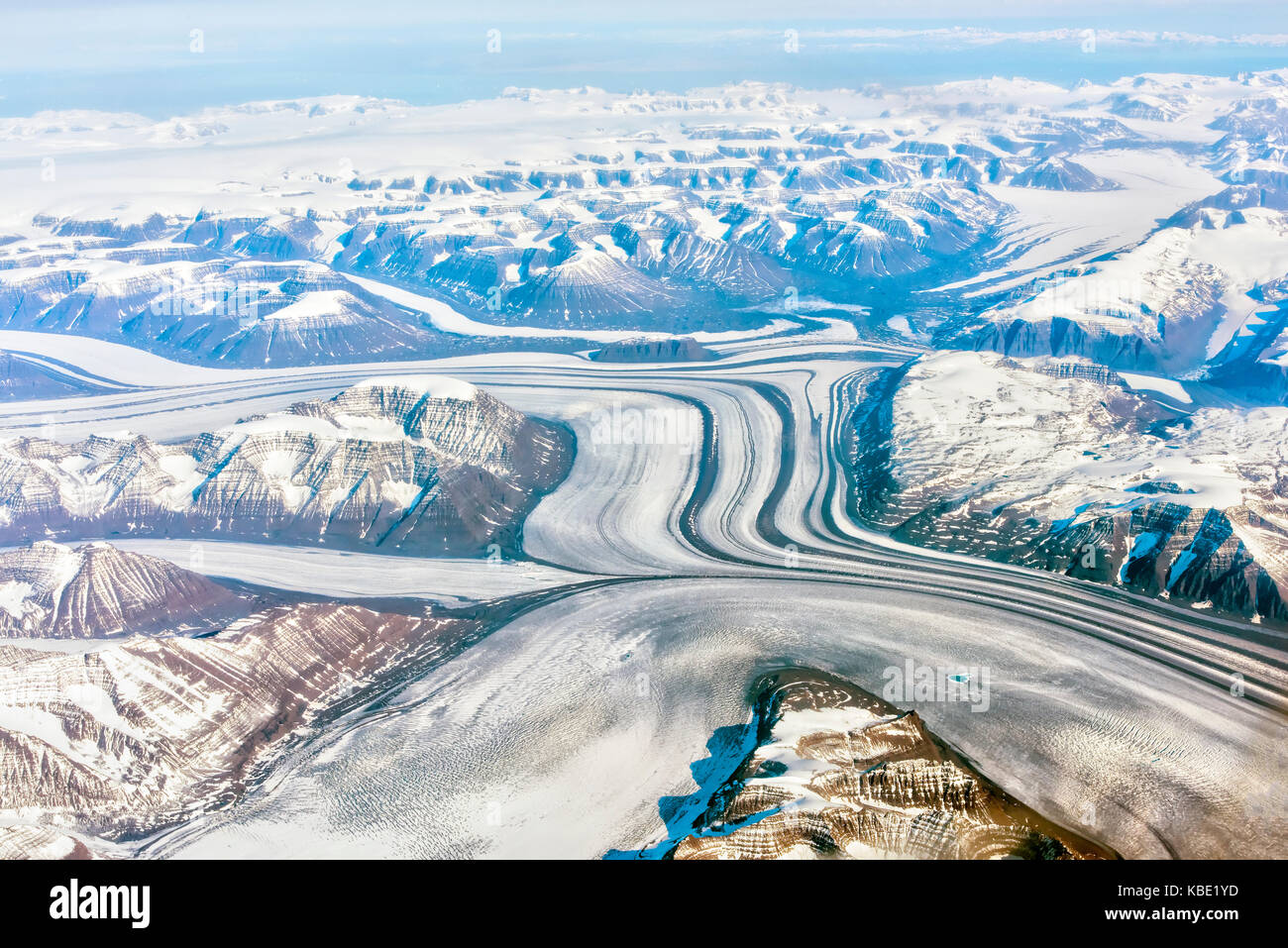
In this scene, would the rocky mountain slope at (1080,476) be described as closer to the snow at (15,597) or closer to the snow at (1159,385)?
the snow at (1159,385)

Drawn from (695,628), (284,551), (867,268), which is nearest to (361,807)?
(695,628)

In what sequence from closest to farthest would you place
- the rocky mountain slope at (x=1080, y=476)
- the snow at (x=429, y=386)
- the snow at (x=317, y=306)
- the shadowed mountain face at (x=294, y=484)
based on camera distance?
the rocky mountain slope at (x=1080, y=476) → the shadowed mountain face at (x=294, y=484) → the snow at (x=429, y=386) → the snow at (x=317, y=306)

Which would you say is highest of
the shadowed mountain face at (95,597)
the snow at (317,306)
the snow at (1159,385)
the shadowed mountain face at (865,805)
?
the snow at (317,306)

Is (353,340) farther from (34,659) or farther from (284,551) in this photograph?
(34,659)

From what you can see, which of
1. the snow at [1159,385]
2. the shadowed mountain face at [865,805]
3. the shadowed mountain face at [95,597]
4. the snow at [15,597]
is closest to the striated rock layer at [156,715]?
the shadowed mountain face at [95,597]

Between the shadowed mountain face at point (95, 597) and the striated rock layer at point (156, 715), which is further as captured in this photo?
the shadowed mountain face at point (95, 597)

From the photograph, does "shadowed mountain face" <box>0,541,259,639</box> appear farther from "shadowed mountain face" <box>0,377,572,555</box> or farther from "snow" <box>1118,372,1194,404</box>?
"snow" <box>1118,372,1194,404</box>

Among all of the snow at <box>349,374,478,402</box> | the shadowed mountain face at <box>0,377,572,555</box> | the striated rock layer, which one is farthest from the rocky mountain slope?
the striated rock layer
